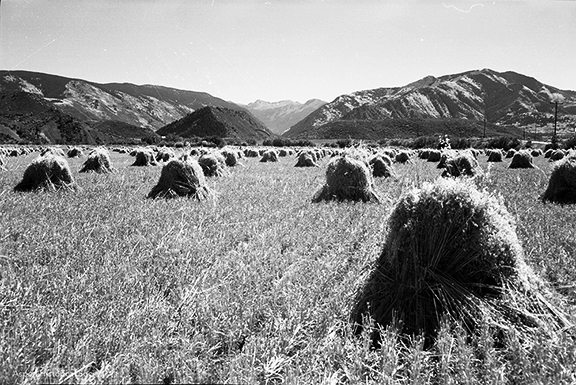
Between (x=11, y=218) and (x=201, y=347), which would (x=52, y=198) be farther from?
(x=201, y=347)

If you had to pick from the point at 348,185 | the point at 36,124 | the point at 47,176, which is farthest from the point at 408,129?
the point at 47,176

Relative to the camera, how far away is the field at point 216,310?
2.48 m

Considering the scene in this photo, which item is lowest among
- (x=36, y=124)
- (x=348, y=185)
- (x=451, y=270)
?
(x=451, y=270)

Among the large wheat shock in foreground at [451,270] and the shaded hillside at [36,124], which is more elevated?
the shaded hillside at [36,124]

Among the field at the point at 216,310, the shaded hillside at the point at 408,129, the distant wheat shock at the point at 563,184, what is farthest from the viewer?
the shaded hillside at the point at 408,129

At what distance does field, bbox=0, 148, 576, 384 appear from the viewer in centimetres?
248

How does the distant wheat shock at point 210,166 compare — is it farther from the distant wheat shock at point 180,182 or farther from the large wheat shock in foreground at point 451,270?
the large wheat shock in foreground at point 451,270

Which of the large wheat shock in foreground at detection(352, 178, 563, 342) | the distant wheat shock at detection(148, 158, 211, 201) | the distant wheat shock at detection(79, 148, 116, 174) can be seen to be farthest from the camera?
the distant wheat shock at detection(79, 148, 116, 174)

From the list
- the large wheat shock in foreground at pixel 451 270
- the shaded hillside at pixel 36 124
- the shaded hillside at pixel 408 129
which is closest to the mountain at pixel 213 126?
the shaded hillside at pixel 408 129

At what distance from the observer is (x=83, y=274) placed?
3898 millimetres

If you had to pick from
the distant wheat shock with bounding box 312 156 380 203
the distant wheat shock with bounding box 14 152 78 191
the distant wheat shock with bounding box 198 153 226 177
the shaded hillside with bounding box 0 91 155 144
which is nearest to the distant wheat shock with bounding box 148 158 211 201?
the distant wheat shock with bounding box 14 152 78 191

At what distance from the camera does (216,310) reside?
3.28 m

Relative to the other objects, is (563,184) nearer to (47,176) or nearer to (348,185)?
(348,185)

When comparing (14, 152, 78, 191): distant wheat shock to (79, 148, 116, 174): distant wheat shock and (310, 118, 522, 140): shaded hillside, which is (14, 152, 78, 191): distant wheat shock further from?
(310, 118, 522, 140): shaded hillside
